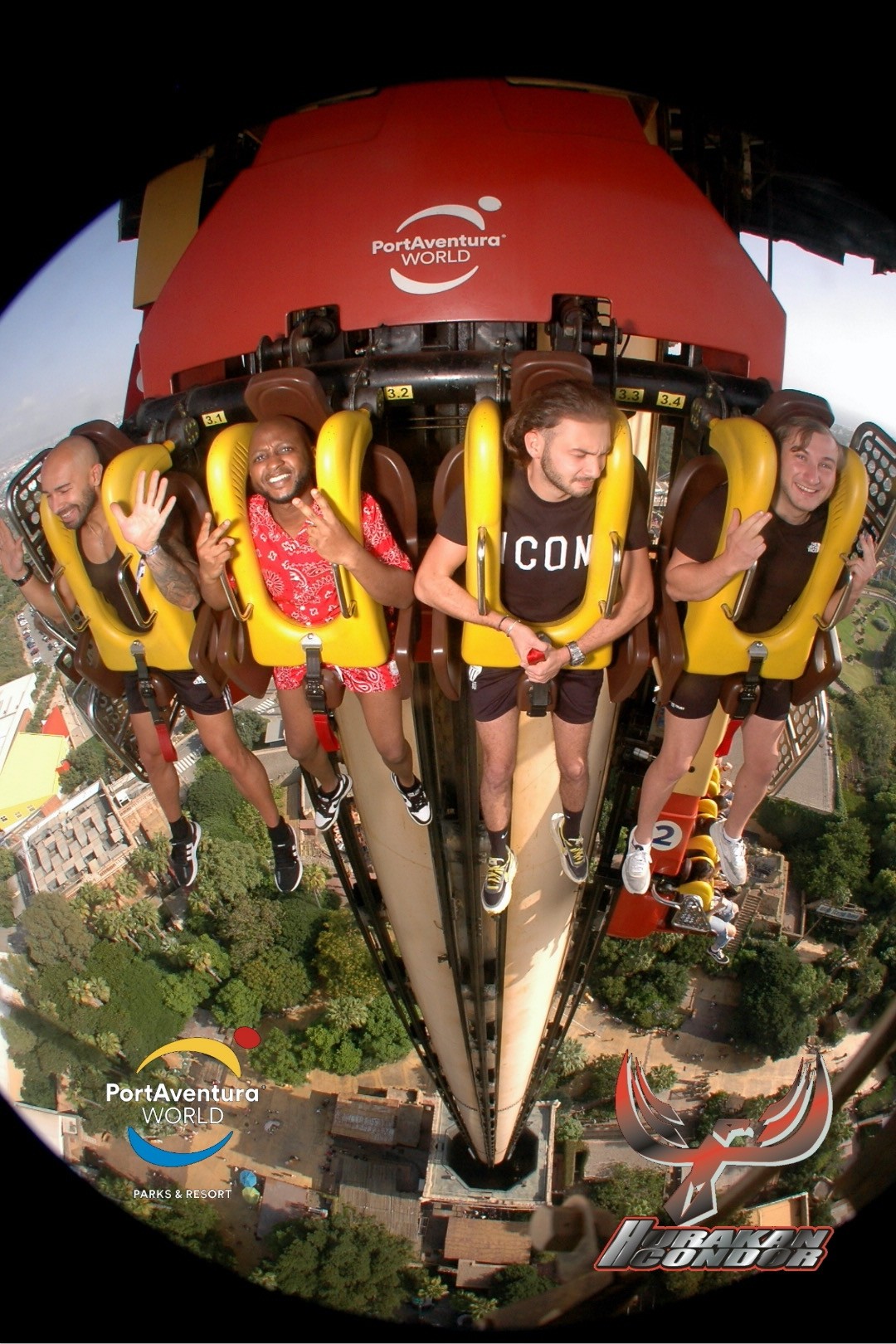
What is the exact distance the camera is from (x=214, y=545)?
209 cm

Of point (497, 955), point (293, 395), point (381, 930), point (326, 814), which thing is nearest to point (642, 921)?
point (497, 955)

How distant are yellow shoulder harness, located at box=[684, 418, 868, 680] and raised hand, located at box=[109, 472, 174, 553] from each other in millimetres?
1337

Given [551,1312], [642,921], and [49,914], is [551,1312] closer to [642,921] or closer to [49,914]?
[642,921]

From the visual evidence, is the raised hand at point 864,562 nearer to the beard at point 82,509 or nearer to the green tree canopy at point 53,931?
the beard at point 82,509

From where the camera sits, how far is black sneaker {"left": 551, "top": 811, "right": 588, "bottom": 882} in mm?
2877

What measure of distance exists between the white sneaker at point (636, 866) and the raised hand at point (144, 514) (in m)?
1.79

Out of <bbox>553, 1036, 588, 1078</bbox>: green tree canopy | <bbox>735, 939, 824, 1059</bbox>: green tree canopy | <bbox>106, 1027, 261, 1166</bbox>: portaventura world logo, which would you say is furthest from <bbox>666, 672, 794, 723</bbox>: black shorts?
<bbox>106, 1027, 261, 1166</bbox>: portaventura world logo

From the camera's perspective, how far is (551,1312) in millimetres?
3133

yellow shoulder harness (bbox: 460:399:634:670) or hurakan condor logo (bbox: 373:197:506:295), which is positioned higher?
hurakan condor logo (bbox: 373:197:506:295)

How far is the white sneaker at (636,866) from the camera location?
9.48ft

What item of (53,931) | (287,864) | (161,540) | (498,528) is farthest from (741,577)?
(53,931)

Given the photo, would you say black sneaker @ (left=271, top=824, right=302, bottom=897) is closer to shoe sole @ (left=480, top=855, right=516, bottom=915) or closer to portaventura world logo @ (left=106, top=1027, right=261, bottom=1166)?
portaventura world logo @ (left=106, top=1027, right=261, bottom=1166)

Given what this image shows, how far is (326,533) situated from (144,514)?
48 centimetres

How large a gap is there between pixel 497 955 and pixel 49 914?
5.49 ft
